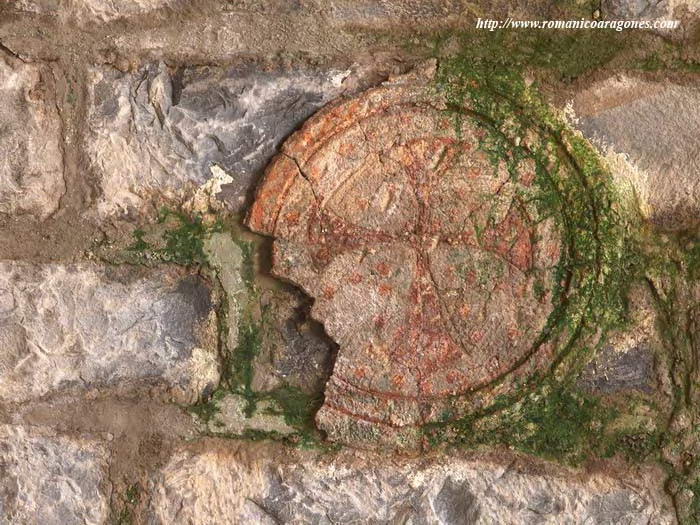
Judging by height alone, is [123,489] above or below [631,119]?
below

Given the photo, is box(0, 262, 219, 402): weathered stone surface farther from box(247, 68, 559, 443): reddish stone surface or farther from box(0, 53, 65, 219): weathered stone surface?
box(247, 68, 559, 443): reddish stone surface

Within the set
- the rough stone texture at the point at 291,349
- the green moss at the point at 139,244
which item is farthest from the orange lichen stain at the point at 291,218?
the green moss at the point at 139,244

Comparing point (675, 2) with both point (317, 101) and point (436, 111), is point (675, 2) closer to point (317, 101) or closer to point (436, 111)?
point (436, 111)

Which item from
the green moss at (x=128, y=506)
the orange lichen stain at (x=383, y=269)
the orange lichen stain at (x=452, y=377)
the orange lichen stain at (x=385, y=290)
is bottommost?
the green moss at (x=128, y=506)

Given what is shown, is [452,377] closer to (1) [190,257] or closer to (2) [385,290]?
(2) [385,290]

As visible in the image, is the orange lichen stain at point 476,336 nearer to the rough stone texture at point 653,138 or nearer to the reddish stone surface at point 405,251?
→ the reddish stone surface at point 405,251

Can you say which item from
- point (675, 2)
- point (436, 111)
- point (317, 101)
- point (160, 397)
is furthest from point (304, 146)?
point (675, 2)

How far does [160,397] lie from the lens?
2582 mm

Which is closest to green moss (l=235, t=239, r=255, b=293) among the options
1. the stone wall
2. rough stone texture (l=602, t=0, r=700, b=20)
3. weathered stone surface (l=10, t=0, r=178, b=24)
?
the stone wall

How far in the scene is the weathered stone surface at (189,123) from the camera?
99.5 inches

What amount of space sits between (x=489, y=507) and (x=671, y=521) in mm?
598

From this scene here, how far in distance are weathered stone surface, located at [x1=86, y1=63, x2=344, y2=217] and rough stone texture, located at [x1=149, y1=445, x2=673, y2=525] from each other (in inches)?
36.1

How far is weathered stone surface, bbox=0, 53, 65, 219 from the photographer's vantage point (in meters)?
2.53

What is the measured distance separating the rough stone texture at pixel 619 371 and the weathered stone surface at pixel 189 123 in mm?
1270
